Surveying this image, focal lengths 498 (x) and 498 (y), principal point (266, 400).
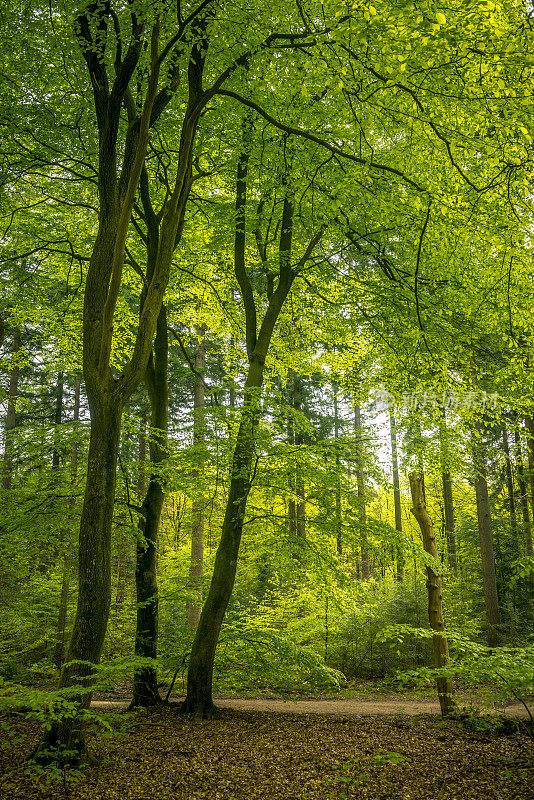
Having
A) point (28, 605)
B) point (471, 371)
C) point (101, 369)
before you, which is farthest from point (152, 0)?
point (28, 605)

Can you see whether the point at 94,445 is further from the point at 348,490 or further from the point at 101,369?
the point at 348,490

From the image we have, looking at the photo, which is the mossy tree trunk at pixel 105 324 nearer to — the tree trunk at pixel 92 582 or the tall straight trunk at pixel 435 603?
the tree trunk at pixel 92 582

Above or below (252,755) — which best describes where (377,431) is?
above

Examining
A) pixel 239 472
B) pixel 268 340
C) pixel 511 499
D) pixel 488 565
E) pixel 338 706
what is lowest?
pixel 338 706

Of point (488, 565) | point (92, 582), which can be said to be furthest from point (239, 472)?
point (488, 565)

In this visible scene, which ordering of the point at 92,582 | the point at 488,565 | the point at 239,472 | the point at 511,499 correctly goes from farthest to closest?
the point at 511,499 → the point at 488,565 → the point at 239,472 → the point at 92,582

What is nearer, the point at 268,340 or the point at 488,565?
the point at 268,340

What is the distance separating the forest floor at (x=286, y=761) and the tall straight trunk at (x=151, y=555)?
682mm

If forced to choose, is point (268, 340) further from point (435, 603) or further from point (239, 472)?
point (435, 603)

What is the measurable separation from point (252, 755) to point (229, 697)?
6.14 meters

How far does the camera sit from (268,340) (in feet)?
27.1

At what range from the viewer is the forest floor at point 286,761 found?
416 cm

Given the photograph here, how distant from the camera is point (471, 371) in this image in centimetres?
838

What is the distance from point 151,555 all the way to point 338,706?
4600 mm
